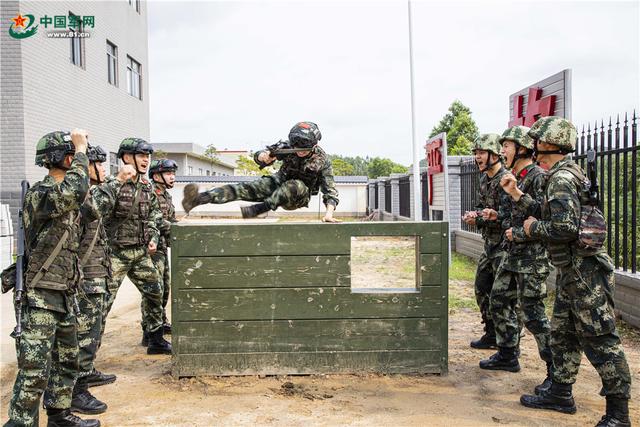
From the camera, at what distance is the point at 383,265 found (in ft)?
40.3

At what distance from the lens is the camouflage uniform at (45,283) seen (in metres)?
3.28

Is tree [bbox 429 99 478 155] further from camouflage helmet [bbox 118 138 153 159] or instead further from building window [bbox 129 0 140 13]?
camouflage helmet [bbox 118 138 153 159]

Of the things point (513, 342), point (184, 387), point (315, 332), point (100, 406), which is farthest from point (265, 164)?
point (513, 342)

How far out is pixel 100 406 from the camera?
404 cm

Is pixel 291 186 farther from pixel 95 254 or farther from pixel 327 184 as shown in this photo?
pixel 95 254

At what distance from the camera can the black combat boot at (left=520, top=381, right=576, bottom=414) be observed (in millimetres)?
3945

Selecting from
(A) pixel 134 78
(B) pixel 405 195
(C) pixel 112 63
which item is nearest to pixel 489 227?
(B) pixel 405 195

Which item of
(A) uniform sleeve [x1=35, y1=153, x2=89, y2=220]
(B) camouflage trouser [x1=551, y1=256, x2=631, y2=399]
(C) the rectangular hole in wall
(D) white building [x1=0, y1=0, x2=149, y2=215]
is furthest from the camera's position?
(D) white building [x1=0, y1=0, x2=149, y2=215]

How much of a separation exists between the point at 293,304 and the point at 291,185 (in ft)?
3.72

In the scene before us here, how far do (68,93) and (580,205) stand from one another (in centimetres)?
1378

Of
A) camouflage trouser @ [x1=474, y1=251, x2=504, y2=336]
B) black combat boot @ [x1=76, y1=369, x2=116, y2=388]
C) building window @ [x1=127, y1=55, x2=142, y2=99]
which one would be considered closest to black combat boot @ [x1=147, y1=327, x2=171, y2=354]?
black combat boot @ [x1=76, y1=369, x2=116, y2=388]

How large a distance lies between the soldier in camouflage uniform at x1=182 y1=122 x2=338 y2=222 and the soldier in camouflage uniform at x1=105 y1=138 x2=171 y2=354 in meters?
0.59

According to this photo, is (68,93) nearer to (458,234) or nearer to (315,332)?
(458,234)

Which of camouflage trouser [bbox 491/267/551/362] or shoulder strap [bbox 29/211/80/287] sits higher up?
shoulder strap [bbox 29/211/80/287]
